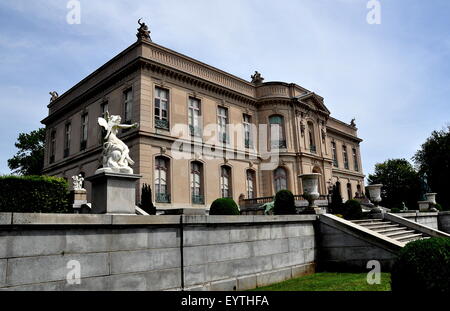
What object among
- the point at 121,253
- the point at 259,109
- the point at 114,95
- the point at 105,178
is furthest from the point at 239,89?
the point at 121,253

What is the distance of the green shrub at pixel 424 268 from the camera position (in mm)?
4941

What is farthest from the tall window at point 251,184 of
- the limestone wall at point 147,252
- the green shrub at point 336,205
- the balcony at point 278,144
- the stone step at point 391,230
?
the limestone wall at point 147,252

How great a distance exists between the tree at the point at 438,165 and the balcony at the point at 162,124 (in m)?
30.1

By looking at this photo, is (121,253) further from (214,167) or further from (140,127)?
(214,167)

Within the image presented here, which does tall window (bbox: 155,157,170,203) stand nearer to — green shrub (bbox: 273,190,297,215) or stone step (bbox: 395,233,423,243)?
green shrub (bbox: 273,190,297,215)

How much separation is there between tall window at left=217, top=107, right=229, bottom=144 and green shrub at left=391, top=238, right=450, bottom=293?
64.6ft

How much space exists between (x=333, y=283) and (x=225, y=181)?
16.8 m

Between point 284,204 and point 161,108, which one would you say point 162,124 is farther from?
point 284,204

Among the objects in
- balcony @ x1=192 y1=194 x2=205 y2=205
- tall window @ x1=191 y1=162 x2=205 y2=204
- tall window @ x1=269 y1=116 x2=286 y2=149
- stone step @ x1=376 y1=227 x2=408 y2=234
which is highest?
tall window @ x1=269 y1=116 x2=286 y2=149

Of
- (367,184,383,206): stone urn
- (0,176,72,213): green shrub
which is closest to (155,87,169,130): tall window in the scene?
(0,176,72,213): green shrub

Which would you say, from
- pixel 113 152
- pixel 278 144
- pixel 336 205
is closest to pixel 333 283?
pixel 113 152

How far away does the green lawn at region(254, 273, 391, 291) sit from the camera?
7383 mm

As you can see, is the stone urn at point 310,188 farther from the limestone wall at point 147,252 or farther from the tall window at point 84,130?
the tall window at point 84,130
